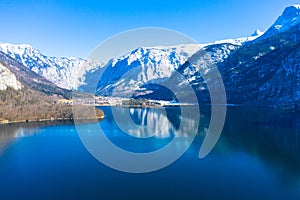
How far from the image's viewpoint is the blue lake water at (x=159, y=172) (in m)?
20.3

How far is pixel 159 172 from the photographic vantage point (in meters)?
24.7

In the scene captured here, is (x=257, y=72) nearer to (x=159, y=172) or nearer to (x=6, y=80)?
(x=6, y=80)

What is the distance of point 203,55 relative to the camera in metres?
161

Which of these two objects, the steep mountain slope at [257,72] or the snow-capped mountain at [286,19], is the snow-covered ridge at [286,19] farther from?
the steep mountain slope at [257,72]

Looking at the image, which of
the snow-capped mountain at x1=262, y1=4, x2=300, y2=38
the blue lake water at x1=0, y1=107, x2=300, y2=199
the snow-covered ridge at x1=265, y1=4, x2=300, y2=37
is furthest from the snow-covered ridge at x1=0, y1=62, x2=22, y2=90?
the snow-covered ridge at x1=265, y1=4, x2=300, y2=37

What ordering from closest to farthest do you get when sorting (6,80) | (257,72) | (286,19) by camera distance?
1. (6,80)
2. (257,72)
3. (286,19)

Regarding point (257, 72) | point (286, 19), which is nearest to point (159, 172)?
point (257, 72)

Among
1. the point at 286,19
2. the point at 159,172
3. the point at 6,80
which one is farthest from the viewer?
the point at 286,19

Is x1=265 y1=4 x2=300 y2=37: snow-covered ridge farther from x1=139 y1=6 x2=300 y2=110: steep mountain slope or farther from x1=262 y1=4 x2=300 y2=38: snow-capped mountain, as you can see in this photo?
x1=139 y1=6 x2=300 y2=110: steep mountain slope

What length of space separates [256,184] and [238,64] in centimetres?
11136

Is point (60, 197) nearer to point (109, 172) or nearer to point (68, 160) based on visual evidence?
point (109, 172)

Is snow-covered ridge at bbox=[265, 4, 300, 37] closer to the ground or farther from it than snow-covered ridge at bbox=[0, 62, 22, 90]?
farther from it

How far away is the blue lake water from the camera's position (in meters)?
20.3

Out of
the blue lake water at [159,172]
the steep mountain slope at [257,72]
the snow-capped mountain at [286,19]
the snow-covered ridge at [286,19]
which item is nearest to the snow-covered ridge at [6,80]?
the blue lake water at [159,172]
